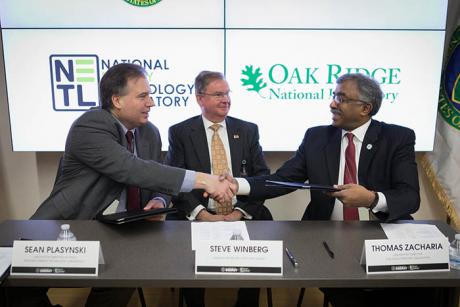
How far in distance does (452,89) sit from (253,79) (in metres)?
1.65

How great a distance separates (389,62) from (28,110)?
2.94m

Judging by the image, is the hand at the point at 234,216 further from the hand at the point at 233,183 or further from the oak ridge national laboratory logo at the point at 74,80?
the oak ridge national laboratory logo at the point at 74,80

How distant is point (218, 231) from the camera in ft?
5.39

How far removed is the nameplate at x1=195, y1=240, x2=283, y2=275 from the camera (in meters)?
1.28

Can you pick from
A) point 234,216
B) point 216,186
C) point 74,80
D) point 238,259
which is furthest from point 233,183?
point 74,80

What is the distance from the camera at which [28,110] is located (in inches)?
123

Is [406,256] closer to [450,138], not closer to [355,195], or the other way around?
[355,195]

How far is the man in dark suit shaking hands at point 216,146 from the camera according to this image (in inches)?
105

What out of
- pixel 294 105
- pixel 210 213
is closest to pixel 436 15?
pixel 294 105

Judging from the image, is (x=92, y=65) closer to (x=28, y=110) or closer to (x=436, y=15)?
(x=28, y=110)

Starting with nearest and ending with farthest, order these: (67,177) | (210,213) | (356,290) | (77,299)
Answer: (356,290), (67,177), (210,213), (77,299)

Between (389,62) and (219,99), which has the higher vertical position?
(389,62)

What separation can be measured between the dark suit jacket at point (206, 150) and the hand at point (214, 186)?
22.0 inches

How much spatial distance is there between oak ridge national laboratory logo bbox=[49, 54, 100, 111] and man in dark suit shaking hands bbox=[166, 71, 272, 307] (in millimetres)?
847
